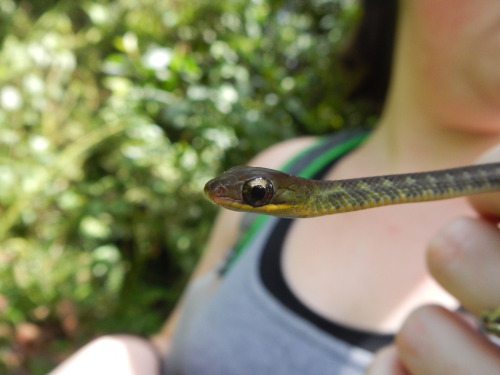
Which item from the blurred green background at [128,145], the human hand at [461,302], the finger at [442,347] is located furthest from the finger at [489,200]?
the blurred green background at [128,145]

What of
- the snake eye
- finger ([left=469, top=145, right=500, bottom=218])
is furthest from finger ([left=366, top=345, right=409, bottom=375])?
the snake eye

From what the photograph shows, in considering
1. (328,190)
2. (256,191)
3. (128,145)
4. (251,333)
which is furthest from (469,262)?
(128,145)

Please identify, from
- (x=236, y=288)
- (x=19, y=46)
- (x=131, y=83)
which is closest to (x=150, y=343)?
(x=236, y=288)

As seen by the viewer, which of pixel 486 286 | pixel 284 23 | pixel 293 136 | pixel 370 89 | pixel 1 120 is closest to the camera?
pixel 486 286

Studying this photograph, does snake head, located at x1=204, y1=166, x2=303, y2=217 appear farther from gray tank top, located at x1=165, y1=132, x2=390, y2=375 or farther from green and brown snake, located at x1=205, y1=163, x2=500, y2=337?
gray tank top, located at x1=165, y1=132, x2=390, y2=375

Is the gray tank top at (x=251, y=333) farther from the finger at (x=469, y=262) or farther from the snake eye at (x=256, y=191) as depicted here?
the snake eye at (x=256, y=191)

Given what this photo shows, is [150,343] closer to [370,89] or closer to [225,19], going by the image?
[370,89]
